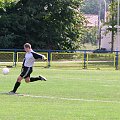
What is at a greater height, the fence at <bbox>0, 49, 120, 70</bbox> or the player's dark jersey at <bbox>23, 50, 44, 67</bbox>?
the player's dark jersey at <bbox>23, 50, 44, 67</bbox>

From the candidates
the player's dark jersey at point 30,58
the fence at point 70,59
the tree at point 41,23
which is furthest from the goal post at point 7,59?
the player's dark jersey at point 30,58

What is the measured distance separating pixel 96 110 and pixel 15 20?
136 feet

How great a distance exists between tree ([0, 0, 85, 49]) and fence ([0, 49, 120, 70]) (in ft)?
45.6

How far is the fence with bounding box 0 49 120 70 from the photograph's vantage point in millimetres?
37281

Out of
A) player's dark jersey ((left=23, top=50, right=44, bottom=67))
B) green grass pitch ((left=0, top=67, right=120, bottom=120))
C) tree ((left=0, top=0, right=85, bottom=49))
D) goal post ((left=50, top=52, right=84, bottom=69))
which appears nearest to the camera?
green grass pitch ((left=0, top=67, right=120, bottom=120))

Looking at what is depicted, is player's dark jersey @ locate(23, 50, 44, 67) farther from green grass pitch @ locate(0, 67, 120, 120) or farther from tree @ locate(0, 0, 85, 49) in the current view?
tree @ locate(0, 0, 85, 49)

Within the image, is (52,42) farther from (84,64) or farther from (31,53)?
(31,53)

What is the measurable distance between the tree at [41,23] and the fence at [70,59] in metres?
13.9

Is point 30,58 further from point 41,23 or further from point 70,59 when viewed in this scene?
point 41,23

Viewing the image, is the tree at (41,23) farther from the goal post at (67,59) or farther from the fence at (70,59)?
the goal post at (67,59)

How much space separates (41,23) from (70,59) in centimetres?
1702

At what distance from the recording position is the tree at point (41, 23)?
53344 millimetres

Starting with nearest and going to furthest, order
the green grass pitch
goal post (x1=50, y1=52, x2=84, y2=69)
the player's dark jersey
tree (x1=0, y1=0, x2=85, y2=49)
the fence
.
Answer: the green grass pitch → the player's dark jersey → the fence → goal post (x1=50, y1=52, x2=84, y2=69) → tree (x1=0, y1=0, x2=85, y2=49)

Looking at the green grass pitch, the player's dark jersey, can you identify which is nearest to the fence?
the green grass pitch
